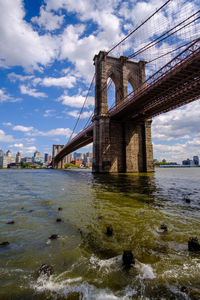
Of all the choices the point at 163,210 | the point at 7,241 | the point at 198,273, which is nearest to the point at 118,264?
the point at 198,273

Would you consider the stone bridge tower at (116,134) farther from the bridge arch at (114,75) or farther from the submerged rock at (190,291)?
the submerged rock at (190,291)

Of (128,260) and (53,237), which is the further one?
(53,237)

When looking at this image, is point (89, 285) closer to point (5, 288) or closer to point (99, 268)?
point (99, 268)

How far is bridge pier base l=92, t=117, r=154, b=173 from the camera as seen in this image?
22995 millimetres

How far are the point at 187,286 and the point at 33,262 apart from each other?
1.66 m

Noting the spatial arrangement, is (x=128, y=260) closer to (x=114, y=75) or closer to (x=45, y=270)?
(x=45, y=270)

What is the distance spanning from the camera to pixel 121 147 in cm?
2511

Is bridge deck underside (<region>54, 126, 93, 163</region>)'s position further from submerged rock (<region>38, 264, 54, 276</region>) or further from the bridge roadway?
submerged rock (<region>38, 264, 54, 276</region>)

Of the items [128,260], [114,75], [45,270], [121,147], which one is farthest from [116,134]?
[45,270]

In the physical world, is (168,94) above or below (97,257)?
above

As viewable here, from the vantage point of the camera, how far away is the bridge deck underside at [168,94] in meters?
13.1

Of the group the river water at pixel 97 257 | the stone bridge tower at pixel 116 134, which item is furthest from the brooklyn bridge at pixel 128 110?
the river water at pixel 97 257

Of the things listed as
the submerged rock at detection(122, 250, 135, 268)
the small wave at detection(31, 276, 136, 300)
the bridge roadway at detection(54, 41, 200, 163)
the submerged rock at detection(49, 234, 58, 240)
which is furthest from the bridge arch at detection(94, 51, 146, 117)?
the small wave at detection(31, 276, 136, 300)

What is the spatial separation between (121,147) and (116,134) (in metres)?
2.32
